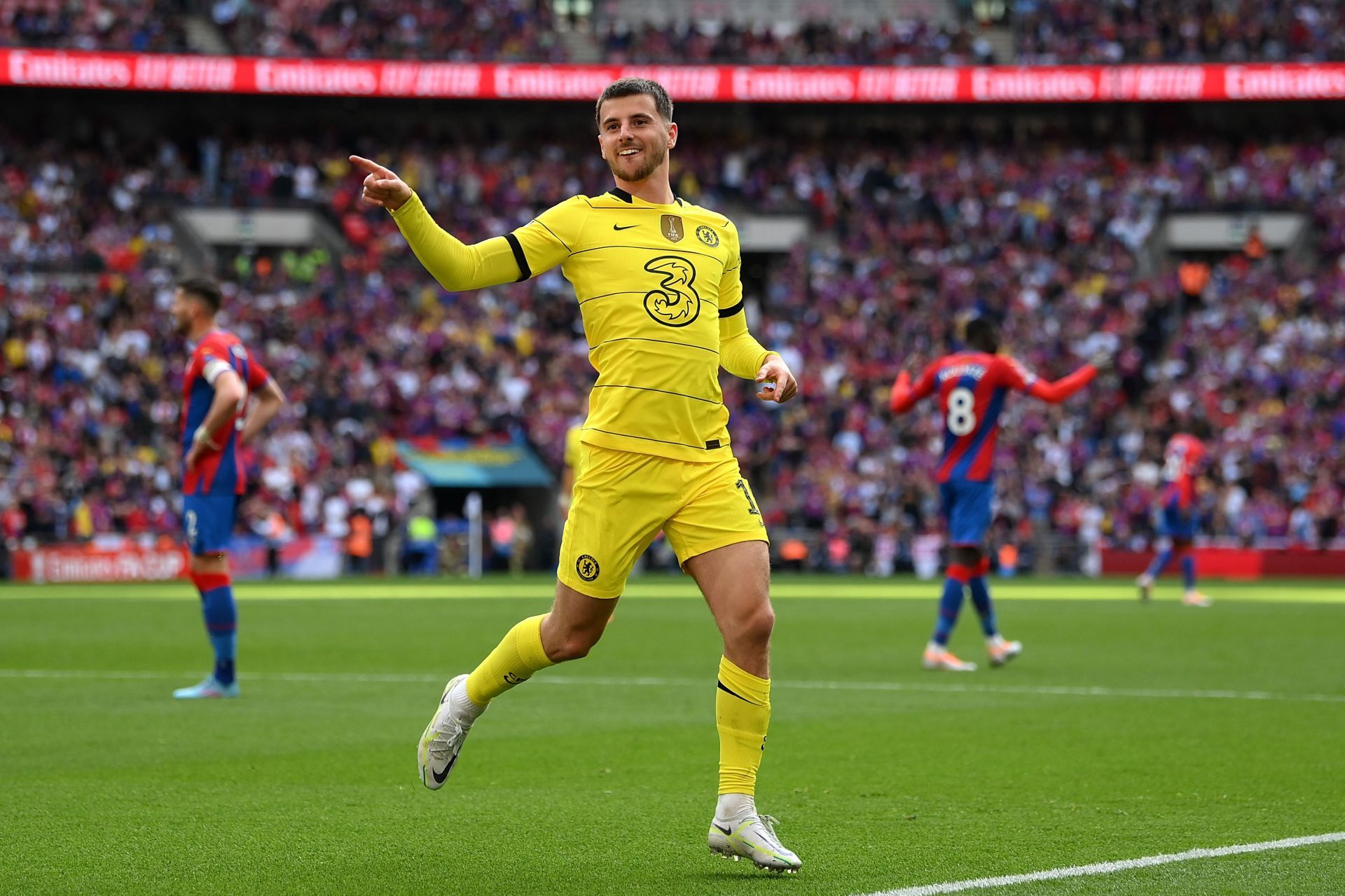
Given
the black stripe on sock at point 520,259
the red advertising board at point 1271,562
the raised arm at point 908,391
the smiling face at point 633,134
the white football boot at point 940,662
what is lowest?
the red advertising board at point 1271,562

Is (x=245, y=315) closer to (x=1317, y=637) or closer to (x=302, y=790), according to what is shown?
(x=1317, y=637)

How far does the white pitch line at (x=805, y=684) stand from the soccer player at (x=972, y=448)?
115cm

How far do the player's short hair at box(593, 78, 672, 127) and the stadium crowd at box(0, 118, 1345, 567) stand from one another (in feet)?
78.9

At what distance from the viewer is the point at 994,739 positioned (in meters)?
9.04

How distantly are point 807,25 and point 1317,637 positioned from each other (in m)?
31.8

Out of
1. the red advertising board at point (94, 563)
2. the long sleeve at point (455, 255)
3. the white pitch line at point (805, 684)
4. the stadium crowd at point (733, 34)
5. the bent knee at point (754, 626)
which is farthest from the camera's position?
the stadium crowd at point (733, 34)

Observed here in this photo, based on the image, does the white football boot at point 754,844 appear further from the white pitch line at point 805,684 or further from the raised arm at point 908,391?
the raised arm at point 908,391

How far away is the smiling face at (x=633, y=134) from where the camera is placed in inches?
237

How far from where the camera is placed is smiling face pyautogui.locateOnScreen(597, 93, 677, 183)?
603 cm

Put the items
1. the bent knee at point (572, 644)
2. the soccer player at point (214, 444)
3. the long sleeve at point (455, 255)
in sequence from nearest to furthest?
the long sleeve at point (455, 255)
the bent knee at point (572, 644)
the soccer player at point (214, 444)

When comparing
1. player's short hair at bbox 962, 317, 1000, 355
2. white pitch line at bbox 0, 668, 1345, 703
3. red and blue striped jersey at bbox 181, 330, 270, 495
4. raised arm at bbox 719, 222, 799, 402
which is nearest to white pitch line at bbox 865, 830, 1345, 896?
raised arm at bbox 719, 222, 799, 402

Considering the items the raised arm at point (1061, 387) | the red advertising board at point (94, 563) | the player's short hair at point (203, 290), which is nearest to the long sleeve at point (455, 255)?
the player's short hair at point (203, 290)

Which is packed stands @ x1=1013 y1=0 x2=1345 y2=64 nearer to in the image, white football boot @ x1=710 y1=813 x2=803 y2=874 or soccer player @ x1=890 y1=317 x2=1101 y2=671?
soccer player @ x1=890 y1=317 x2=1101 y2=671

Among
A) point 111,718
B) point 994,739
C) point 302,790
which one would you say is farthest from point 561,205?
point 111,718
